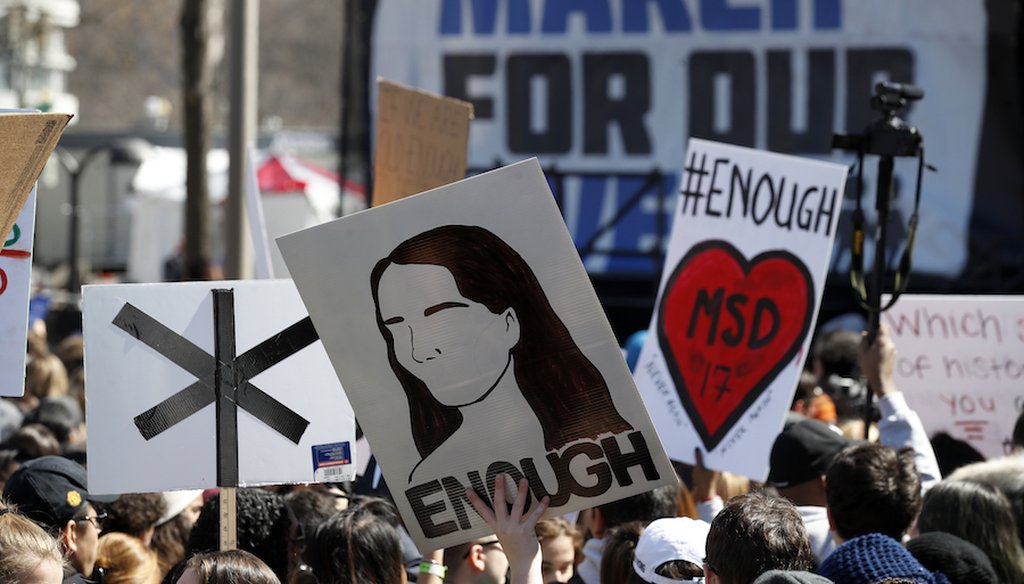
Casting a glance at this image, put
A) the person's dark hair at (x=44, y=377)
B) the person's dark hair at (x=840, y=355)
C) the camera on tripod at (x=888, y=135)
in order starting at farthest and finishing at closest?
the person's dark hair at (x=44, y=377)
the person's dark hair at (x=840, y=355)
the camera on tripod at (x=888, y=135)

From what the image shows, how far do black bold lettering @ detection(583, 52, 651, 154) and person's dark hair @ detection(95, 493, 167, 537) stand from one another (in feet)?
24.1

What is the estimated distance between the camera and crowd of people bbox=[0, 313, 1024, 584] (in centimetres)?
297

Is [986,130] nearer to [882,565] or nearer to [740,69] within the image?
[740,69]

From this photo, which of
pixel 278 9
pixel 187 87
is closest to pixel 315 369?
pixel 187 87

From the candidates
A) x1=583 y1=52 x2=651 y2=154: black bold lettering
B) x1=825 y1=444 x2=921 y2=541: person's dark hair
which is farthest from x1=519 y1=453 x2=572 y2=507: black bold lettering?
x1=583 y1=52 x2=651 y2=154: black bold lettering

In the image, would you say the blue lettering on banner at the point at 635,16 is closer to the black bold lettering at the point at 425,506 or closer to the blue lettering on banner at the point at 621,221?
the blue lettering on banner at the point at 621,221

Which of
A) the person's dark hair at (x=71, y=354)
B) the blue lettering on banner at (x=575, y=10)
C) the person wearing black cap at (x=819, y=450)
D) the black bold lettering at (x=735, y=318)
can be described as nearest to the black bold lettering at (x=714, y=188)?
the black bold lettering at (x=735, y=318)

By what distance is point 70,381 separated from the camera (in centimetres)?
778

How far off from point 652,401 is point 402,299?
237 centimetres

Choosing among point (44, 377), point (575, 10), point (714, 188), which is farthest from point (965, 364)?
point (575, 10)

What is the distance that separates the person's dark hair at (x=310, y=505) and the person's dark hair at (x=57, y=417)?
1.88 meters

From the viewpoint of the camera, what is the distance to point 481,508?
307cm

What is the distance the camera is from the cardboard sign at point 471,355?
304 cm

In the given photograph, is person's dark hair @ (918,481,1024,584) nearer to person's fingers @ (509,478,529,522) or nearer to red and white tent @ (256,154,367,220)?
person's fingers @ (509,478,529,522)
